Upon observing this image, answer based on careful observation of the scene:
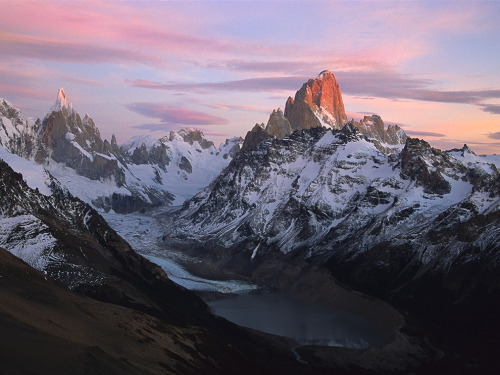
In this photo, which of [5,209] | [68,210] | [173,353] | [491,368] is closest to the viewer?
[173,353]

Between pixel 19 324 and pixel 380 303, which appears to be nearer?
pixel 19 324

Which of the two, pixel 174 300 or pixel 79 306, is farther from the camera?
pixel 174 300

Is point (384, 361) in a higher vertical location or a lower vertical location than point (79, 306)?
lower

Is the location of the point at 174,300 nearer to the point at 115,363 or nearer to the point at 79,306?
the point at 79,306

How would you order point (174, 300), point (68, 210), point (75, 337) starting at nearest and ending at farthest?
point (75, 337)
point (174, 300)
point (68, 210)

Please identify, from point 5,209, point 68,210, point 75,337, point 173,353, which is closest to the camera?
point 75,337

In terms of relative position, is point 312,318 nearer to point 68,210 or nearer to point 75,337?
point 68,210

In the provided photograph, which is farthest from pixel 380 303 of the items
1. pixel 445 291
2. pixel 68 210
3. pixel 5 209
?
pixel 5 209

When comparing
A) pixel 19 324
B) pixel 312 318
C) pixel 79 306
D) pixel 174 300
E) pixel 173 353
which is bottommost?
pixel 312 318

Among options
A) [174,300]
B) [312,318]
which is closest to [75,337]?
[174,300]
